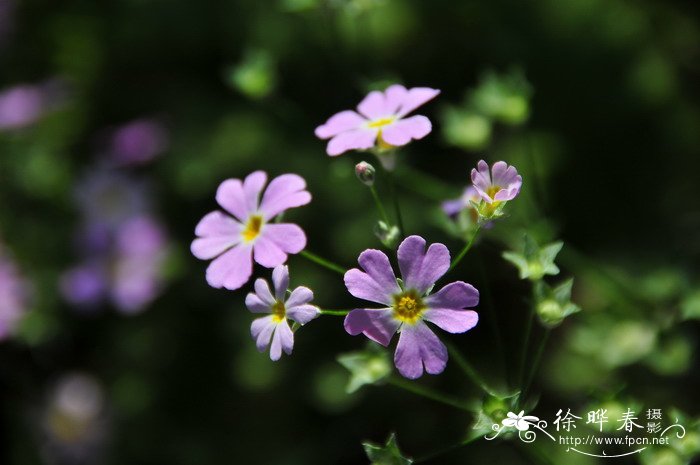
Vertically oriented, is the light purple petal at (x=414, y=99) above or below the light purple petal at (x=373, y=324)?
above

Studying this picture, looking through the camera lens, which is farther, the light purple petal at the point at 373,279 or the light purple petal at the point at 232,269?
the light purple petal at the point at 232,269

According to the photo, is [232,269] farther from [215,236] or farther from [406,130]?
[406,130]

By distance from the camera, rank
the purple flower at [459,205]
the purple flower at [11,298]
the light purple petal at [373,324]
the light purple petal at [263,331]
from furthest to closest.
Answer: the purple flower at [11,298]
the purple flower at [459,205]
the light purple petal at [263,331]
the light purple petal at [373,324]

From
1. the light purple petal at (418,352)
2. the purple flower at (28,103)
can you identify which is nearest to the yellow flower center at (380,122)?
the light purple petal at (418,352)

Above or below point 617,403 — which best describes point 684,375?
below

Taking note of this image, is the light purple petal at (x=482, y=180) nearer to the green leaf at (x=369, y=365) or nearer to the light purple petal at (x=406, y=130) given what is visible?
the light purple petal at (x=406, y=130)

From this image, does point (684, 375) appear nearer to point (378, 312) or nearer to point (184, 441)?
point (378, 312)

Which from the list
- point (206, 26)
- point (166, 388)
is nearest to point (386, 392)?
point (166, 388)
